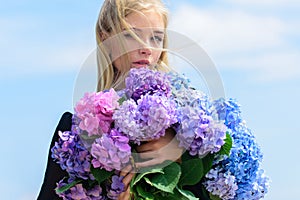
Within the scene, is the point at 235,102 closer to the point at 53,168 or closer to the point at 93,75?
the point at 93,75

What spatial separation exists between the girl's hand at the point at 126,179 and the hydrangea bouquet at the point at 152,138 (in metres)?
0.02

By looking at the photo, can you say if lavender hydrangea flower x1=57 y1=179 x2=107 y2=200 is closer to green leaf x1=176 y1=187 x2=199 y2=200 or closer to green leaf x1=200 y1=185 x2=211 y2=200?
green leaf x1=176 y1=187 x2=199 y2=200

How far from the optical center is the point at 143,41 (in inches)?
132

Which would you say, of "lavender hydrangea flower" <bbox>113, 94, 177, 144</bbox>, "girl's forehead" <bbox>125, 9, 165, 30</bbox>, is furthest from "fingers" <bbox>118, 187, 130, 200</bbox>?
"girl's forehead" <bbox>125, 9, 165, 30</bbox>

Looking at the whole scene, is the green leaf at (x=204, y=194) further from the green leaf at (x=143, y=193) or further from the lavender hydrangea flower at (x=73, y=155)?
the lavender hydrangea flower at (x=73, y=155)

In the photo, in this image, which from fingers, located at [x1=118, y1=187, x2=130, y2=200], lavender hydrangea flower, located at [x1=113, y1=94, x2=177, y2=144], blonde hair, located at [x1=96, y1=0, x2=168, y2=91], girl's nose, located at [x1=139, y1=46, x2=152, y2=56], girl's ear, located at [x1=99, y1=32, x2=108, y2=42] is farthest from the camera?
girl's ear, located at [x1=99, y1=32, x2=108, y2=42]

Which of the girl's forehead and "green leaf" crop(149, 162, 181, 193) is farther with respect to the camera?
the girl's forehead

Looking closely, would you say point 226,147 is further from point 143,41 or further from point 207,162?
point 143,41

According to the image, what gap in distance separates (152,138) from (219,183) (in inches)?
14.8

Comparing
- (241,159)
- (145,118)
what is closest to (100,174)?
(145,118)

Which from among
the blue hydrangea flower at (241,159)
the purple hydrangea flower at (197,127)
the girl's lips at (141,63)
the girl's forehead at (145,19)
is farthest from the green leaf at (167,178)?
the girl's forehead at (145,19)

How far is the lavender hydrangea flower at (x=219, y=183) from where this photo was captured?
9.68 feet

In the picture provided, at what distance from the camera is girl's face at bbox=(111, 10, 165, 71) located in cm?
336

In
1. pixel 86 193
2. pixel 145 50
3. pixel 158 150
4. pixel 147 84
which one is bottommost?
pixel 86 193
